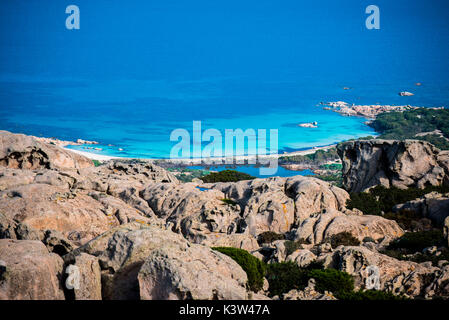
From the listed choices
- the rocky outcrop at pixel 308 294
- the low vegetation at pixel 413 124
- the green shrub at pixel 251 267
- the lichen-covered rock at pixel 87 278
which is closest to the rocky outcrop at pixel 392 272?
the rocky outcrop at pixel 308 294

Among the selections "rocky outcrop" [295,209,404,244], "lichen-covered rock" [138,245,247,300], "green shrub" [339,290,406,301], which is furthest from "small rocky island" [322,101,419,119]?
"lichen-covered rock" [138,245,247,300]

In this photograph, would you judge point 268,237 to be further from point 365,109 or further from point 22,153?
point 365,109

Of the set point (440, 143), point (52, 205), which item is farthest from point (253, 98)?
point (52, 205)

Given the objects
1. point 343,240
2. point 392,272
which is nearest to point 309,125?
point 343,240

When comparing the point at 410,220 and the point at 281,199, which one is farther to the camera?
the point at 281,199

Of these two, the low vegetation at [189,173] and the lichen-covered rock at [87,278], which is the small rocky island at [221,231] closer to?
the lichen-covered rock at [87,278]

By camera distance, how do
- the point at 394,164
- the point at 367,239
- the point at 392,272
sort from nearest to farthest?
the point at 392,272
the point at 367,239
the point at 394,164
